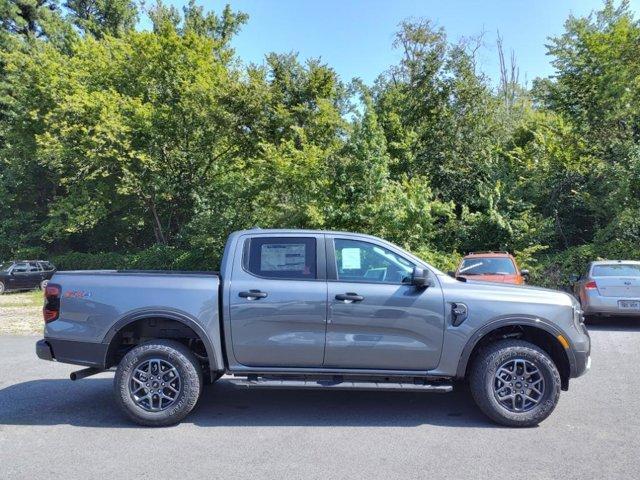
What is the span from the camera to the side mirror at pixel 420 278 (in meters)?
5.37

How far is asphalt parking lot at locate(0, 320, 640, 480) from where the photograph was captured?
14.3 feet

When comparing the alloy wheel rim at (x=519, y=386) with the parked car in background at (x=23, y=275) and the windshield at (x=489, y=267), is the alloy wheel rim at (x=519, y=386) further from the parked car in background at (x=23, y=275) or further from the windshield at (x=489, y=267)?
the parked car in background at (x=23, y=275)

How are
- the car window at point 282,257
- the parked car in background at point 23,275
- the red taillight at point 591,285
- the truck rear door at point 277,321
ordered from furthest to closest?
the parked car in background at point 23,275, the red taillight at point 591,285, the car window at point 282,257, the truck rear door at point 277,321

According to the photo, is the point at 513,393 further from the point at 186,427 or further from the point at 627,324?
the point at 627,324

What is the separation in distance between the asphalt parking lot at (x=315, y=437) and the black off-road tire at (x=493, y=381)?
118 mm

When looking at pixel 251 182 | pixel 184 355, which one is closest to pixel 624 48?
pixel 251 182

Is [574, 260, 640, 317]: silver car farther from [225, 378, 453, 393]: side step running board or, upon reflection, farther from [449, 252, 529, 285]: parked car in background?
[225, 378, 453, 393]: side step running board

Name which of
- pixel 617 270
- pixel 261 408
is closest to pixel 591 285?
pixel 617 270

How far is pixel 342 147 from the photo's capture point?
1966 cm

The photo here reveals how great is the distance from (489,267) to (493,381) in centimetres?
797

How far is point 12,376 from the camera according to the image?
7.62m

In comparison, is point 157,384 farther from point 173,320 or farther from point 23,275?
point 23,275

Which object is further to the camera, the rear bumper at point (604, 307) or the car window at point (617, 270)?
the car window at point (617, 270)

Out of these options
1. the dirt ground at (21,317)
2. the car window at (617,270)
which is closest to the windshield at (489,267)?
the car window at (617,270)
